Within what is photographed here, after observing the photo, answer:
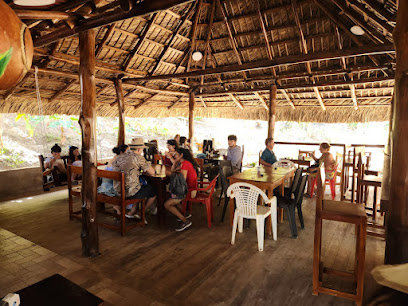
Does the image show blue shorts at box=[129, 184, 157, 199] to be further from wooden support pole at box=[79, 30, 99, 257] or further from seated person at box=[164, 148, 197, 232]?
wooden support pole at box=[79, 30, 99, 257]

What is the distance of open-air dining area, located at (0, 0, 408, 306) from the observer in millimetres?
2354

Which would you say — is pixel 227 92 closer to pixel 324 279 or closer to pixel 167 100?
pixel 167 100

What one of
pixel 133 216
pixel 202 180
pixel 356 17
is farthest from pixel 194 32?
pixel 133 216

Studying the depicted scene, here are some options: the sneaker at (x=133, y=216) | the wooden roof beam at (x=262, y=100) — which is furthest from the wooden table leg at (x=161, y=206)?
the wooden roof beam at (x=262, y=100)

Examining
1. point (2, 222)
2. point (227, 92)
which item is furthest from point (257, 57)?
point (2, 222)

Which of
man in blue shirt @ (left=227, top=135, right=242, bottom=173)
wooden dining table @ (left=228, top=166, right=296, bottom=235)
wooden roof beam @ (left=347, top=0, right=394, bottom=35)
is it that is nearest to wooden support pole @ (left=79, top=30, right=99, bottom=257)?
wooden dining table @ (left=228, top=166, right=296, bottom=235)

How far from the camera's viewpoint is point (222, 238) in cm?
389

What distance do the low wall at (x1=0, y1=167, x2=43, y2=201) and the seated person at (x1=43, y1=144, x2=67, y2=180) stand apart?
290 millimetres

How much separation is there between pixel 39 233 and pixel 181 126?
59.9ft

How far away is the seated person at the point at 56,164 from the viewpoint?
6.09 meters

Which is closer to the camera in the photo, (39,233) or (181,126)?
(39,233)

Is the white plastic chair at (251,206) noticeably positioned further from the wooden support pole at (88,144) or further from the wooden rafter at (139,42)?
the wooden rafter at (139,42)

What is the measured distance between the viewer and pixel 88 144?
3.32 meters

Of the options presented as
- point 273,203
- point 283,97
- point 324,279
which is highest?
point 283,97
